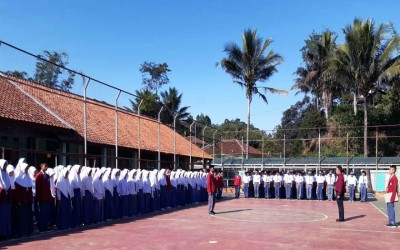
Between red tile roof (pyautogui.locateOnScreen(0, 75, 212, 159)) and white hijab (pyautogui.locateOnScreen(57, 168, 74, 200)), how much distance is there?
3088mm

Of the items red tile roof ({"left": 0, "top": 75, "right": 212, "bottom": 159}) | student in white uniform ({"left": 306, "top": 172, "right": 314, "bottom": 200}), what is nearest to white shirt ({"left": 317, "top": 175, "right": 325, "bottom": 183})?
student in white uniform ({"left": 306, "top": 172, "right": 314, "bottom": 200})

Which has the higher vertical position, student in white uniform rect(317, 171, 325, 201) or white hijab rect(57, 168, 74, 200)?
white hijab rect(57, 168, 74, 200)

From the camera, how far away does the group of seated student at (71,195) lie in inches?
406

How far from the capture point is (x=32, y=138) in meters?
18.4

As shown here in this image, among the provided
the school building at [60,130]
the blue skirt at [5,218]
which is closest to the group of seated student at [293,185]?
the school building at [60,130]

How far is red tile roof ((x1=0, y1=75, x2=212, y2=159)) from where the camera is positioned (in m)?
17.4

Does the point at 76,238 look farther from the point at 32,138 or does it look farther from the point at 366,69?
the point at 366,69

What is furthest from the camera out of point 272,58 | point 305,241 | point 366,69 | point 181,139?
point 272,58

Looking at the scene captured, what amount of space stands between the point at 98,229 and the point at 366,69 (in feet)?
79.1

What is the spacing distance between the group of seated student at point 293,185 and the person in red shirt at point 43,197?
15603mm

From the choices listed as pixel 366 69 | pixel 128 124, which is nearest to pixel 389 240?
pixel 128 124

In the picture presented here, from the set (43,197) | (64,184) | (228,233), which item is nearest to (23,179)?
(43,197)

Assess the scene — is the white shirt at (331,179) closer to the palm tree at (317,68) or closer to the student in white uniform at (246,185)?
the student in white uniform at (246,185)

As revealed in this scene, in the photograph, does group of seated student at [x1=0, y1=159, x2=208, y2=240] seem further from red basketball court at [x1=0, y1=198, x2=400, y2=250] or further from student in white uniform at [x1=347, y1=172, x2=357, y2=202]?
student in white uniform at [x1=347, y1=172, x2=357, y2=202]
